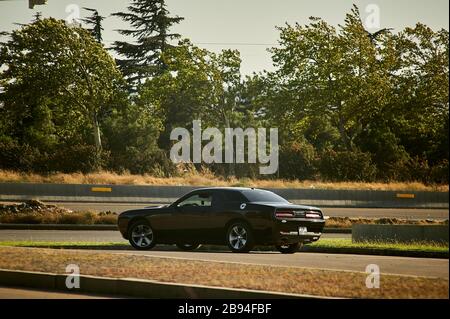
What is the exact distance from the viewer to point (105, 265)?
14.8 m

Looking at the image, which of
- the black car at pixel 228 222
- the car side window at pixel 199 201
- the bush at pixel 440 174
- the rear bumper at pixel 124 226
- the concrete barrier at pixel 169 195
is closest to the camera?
the black car at pixel 228 222

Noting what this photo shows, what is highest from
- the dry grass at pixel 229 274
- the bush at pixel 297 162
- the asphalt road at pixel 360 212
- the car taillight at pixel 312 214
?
the bush at pixel 297 162

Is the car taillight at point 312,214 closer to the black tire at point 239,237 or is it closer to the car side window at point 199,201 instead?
the black tire at point 239,237

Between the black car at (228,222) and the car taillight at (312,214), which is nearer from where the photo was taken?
the black car at (228,222)

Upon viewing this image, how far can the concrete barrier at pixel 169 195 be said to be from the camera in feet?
128

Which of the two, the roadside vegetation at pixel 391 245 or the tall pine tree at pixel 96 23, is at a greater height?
the tall pine tree at pixel 96 23

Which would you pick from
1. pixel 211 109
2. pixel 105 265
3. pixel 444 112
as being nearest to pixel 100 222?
pixel 105 265

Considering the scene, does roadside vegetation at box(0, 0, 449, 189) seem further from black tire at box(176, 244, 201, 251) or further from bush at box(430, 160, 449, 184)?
black tire at box(176, 244, 201, 251)

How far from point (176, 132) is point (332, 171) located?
18090mm

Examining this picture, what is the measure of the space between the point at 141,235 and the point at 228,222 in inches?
89.5

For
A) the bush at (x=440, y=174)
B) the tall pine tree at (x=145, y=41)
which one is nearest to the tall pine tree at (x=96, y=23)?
the tall pine tree at (x=145, y=41)

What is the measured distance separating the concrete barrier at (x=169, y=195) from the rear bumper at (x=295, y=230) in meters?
20.4

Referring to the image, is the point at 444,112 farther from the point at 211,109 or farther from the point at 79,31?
the point at 79,31

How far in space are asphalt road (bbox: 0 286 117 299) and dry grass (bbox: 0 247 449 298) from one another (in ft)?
2.44
